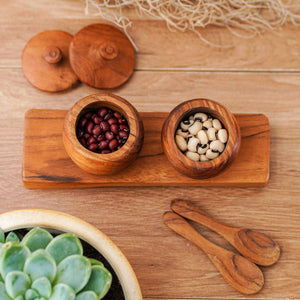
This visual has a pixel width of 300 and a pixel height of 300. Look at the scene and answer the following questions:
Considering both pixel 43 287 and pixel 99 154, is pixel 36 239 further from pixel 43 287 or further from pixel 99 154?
pixel 99 154

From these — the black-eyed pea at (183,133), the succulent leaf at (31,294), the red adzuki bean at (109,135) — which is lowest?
the succulent leaf at (31,294)

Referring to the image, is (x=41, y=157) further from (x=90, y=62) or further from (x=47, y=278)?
(x=47, y=278)

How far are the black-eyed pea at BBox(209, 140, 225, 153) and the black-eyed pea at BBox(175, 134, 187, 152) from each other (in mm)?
43

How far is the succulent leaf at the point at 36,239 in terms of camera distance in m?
0.49

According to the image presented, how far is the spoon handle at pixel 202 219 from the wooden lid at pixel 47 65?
1.02 feet

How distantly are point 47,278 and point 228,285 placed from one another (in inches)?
15.5

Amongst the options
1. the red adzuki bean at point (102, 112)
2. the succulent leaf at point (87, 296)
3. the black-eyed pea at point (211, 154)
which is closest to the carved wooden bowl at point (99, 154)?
the red adzuki bean at point (102, 112)

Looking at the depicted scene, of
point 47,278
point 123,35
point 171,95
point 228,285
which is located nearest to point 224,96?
point 171,95

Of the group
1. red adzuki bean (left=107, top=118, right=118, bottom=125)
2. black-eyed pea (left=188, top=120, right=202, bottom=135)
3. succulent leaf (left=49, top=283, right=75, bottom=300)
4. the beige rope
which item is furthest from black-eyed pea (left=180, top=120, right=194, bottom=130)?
succulent leaf (left=49, top=283, right=75, bottom=300)

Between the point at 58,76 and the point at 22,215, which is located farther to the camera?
the point at 58,76

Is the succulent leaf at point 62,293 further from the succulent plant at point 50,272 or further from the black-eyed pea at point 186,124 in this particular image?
the black-eyed pea at point 186,124

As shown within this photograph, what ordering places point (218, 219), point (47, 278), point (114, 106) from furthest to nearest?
point (218, 219) < point (114, 106) < point (47, 278)

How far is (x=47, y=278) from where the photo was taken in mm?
448

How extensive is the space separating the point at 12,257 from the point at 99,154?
220 mm
